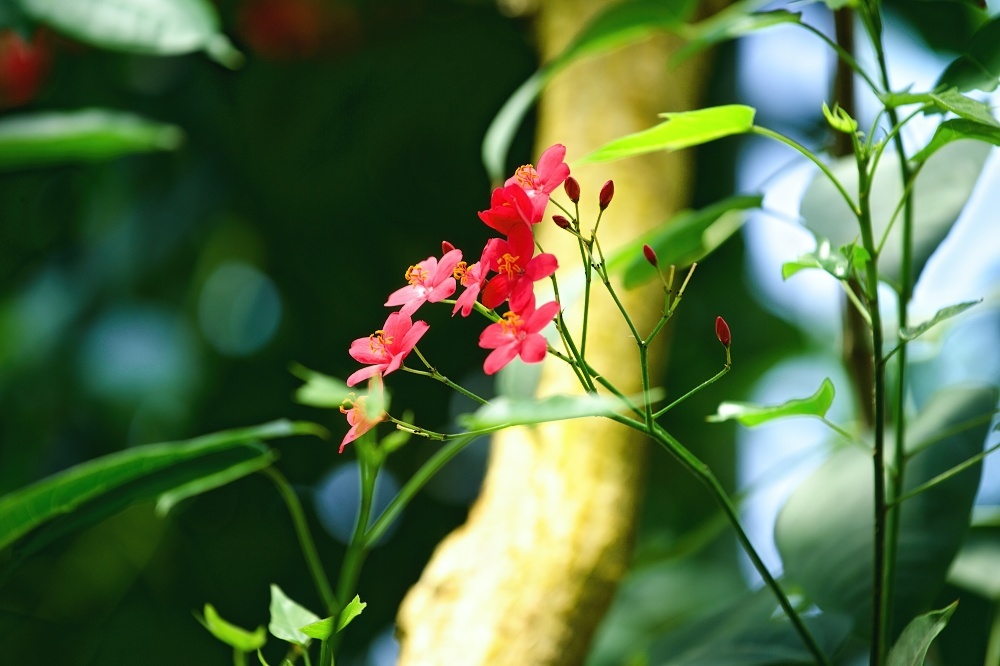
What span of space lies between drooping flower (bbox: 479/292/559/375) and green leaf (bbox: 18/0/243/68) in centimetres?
49

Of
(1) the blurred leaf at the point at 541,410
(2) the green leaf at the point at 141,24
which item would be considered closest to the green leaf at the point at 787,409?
(1) the blurred leaf at the point at 541,410

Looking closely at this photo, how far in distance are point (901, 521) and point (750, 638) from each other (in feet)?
0.42

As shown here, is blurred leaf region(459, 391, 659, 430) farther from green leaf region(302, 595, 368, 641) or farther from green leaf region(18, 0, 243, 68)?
green leaf region(18, 0, 243, 68)

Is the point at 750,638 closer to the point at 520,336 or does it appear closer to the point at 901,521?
the point at 901,521

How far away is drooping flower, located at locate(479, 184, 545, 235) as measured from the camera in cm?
40

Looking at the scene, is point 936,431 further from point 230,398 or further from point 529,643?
point 230,398

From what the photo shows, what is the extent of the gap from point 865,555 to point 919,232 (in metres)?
0.22

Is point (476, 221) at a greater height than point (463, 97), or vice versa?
point (463, 97)

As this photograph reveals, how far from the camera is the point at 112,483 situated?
1.82 ft

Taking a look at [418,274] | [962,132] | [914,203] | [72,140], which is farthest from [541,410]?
[72,140]

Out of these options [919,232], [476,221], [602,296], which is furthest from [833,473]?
[476,221]

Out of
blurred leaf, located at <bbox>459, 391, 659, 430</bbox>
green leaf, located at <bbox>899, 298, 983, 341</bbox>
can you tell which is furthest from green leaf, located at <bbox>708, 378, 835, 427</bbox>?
blurred leaf, located at <bbox>459, 391, 659, 430</bbox>

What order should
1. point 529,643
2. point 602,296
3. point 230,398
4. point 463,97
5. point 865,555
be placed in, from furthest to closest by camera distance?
point 463,97, point 230,398, point 602,296, point 529,643, point 865,555

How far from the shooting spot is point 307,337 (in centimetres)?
132
